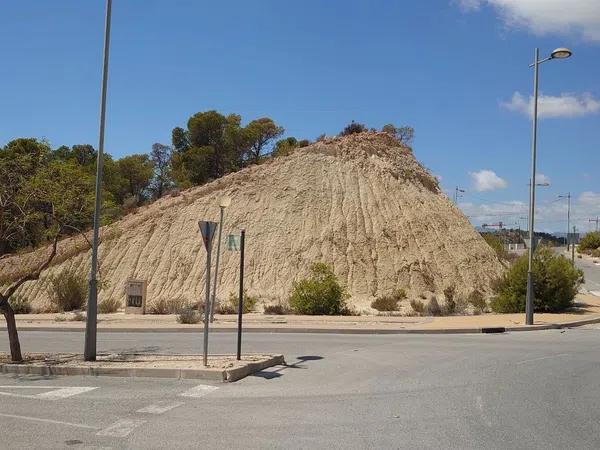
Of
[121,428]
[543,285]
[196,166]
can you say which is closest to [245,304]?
[543,285]

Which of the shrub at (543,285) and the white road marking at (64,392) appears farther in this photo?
the shrub at (543,285)

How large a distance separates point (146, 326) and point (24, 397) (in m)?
13.3

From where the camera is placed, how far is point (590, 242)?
3994 inches

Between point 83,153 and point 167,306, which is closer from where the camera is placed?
point 167,306

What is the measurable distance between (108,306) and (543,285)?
1987 cm

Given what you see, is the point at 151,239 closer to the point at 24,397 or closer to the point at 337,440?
the point at 24,397

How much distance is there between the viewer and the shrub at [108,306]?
31.0 m

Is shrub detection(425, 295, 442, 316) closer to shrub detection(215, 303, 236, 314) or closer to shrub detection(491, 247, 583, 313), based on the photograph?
shrub detection(491, 247, 583, 313)

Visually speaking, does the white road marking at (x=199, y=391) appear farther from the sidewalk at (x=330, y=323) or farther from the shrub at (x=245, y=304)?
the shrub at (x=245, y=304)

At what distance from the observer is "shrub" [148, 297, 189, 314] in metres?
29.9

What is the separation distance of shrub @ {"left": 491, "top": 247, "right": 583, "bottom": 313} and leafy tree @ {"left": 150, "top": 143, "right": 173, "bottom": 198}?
115 ft

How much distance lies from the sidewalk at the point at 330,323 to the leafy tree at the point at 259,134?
2786cm

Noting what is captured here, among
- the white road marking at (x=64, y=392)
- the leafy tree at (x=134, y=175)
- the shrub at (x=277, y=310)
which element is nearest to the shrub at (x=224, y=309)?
Result: the shrub at (x=277, y=310)

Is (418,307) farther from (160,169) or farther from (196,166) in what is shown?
(160,169)
